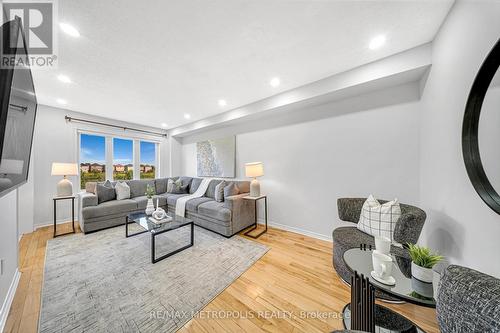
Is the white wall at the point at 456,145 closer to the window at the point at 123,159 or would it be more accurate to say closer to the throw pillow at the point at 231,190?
the throw pillow at the point at 231,190

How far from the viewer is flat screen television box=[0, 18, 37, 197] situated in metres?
0.81

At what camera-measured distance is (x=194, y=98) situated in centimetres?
314

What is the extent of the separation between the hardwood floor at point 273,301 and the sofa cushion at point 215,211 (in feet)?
3.08

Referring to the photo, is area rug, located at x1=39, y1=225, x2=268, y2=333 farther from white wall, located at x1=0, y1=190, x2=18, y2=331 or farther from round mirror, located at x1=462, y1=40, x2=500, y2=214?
round mirror, located at x1=462, y1=40, x2=500, y2=214

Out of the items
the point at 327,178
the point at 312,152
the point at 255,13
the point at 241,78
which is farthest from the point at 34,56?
the point at 327,178

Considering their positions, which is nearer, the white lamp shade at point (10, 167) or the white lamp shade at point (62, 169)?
the white lamp shade at point (10, 167)

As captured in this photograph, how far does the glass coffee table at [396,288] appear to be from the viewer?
34.8 inches

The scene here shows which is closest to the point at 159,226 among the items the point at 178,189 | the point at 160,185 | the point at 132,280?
the point at 132,280

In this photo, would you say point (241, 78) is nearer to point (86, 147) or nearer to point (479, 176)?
point (479, 176)

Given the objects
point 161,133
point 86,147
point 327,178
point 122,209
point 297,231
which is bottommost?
point 297,231

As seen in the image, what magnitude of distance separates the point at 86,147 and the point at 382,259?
5654 mm

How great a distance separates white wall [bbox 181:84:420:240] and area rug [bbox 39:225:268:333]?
1.12 metres

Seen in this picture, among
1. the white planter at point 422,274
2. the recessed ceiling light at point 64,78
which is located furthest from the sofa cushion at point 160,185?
the white planter at point 422,274

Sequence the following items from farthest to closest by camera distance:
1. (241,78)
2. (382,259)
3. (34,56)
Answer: (241,78), (34,56), (382,259)
